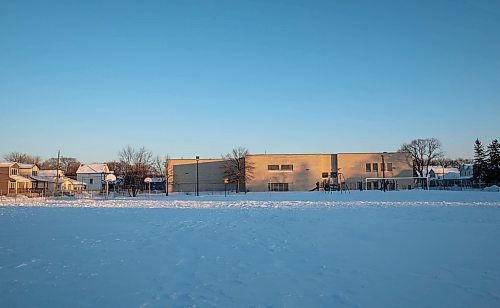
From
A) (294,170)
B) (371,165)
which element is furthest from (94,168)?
(371,165)

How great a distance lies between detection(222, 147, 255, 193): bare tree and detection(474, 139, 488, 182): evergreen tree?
4625 cm

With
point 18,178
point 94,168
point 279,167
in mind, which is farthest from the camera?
point 94,168

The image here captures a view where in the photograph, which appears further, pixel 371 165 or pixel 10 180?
pixel 371 165

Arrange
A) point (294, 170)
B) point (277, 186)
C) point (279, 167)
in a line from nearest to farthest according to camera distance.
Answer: point (294, 170) < point (277, 186) < point (279, 167)

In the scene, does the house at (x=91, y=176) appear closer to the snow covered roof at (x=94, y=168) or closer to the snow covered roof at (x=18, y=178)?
the snow covered roof at (x=94, y=168)

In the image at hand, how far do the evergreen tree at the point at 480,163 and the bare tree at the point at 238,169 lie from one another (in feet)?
152

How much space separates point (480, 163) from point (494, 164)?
810cm

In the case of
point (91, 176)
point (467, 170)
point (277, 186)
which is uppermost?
point (91, 176)

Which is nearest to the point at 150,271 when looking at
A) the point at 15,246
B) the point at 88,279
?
the point at 88,279

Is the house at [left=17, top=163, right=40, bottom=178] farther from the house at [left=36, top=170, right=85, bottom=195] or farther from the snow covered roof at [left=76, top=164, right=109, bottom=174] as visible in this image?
the snow covered roof at [left=76, top=164, right=109, bottom=174]

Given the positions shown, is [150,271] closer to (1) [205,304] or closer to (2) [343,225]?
(1) [205,304]

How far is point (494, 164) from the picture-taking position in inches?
2817

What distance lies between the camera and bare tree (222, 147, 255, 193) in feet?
261

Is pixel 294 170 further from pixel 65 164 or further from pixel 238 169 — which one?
pixel 65 164
